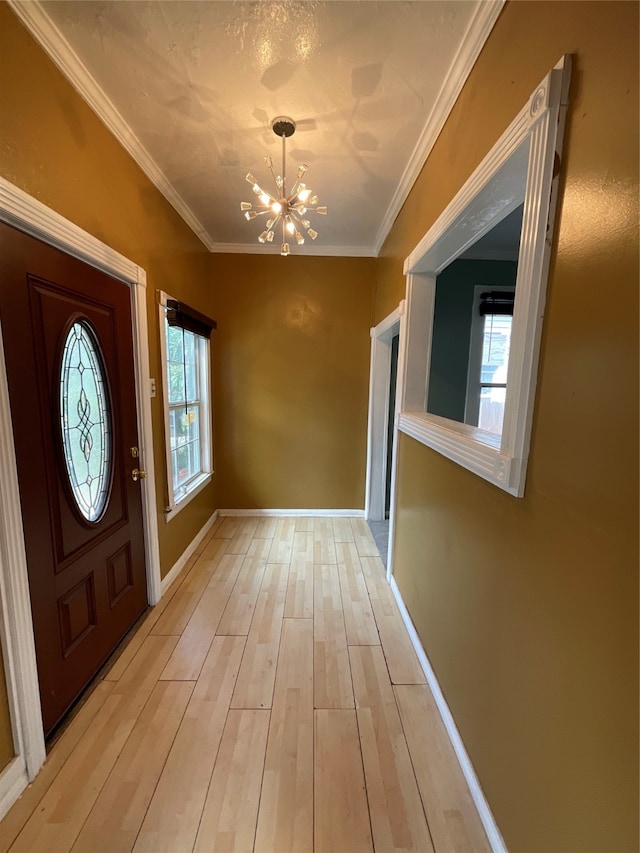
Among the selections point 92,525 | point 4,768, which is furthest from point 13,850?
point 92,525

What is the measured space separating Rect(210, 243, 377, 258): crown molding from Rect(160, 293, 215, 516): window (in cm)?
81

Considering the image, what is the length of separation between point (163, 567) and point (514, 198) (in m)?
2.87

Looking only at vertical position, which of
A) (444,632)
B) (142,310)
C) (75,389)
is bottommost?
(444,632)

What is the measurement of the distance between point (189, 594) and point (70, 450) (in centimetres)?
141

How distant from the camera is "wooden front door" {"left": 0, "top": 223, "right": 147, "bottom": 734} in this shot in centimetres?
127

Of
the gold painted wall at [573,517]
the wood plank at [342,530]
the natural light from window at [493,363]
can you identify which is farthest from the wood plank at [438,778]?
the natural light from window at [493,363]

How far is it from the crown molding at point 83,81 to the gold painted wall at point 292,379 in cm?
125

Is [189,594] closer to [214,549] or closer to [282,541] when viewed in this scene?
[214,549]

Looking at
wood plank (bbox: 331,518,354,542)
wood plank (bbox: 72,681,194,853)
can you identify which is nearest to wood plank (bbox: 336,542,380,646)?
wood plank (bbox: 331,518,354,542)

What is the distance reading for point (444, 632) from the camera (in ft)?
5.09

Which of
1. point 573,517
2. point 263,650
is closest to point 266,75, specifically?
point 573,517

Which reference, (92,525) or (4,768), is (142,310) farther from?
(4,768)

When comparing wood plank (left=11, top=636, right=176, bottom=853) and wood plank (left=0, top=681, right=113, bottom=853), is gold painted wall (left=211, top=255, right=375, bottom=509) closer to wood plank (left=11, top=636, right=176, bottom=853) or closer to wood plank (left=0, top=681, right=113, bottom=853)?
wood plank (left=11, top=636, right=176, bottom=853)

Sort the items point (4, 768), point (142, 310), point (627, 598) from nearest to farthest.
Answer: point (627, 598) → point (4, 768) → point (142, 310)
